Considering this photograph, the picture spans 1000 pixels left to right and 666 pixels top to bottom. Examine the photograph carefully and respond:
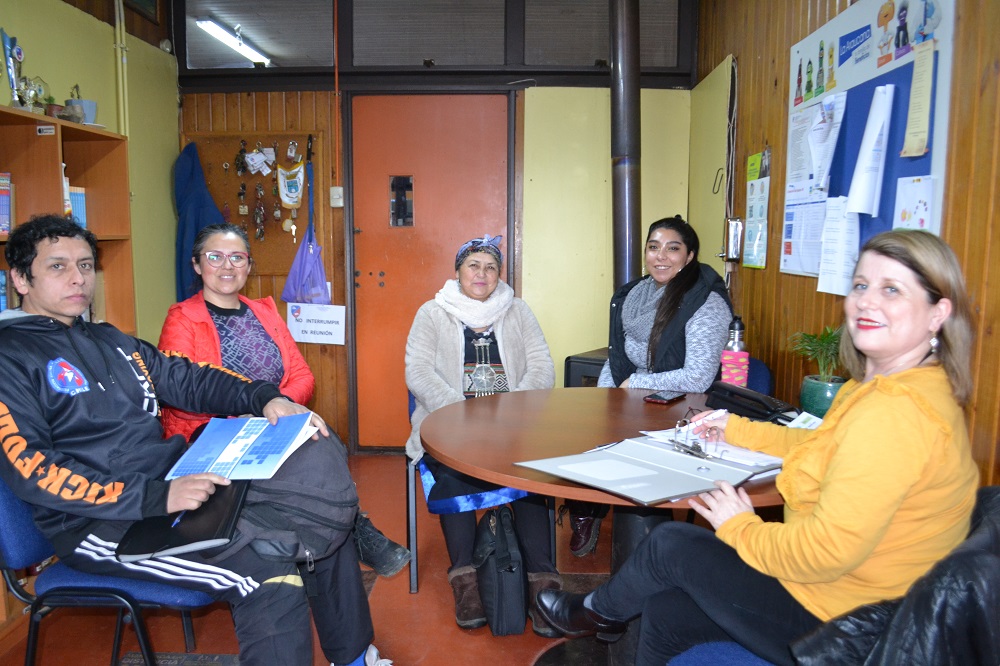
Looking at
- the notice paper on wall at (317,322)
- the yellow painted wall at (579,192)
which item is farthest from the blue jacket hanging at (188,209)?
the yellow painted wall at (579,192)

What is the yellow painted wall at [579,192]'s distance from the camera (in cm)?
415

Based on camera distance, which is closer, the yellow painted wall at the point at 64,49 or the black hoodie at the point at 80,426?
the black hoodie at the point at 80,426

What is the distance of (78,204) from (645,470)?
101 inches

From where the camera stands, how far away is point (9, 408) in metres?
1.55

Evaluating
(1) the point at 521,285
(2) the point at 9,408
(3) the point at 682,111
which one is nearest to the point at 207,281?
(2) the point at 9,408

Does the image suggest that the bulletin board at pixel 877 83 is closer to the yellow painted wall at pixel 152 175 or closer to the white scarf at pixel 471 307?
the white scarf at pixel 471 307

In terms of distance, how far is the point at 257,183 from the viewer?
4.22 m

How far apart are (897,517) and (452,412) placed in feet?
4.09

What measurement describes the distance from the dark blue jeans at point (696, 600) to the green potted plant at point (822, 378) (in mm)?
722

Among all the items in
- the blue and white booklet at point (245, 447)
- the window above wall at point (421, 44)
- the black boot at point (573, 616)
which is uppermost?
the window above wall at point (421, 44)

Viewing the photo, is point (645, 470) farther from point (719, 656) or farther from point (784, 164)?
point (784, 164)

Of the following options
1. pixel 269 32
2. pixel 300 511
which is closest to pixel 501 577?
pixel 300 511

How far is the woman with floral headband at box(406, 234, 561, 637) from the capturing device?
2.41 metres

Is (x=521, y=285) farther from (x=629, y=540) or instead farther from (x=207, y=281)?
(x=629, y=540)
